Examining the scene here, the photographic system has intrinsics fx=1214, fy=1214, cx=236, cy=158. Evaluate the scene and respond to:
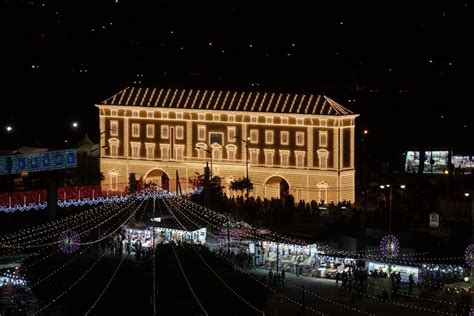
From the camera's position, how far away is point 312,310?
Answer: 2978 cm

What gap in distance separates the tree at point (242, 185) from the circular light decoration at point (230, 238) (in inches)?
373

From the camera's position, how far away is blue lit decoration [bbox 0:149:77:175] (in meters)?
37.2

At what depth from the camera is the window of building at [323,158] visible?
1887 inches

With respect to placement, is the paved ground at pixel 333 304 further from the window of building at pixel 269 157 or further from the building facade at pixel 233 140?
the window of building at pixel 269 157

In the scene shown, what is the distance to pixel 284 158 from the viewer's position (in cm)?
4912

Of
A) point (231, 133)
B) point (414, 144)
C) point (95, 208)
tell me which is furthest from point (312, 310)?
point (414, 144)

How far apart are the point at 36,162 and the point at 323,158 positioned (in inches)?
552

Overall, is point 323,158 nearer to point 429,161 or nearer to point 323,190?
point 323,190

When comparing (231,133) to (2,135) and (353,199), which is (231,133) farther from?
(2,135)

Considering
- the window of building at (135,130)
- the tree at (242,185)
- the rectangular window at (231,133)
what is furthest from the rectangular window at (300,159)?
the window of building at (135,130)

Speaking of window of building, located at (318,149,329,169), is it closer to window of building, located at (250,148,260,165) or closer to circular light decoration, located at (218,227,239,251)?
→ window of building, located at (250,148,260,165)

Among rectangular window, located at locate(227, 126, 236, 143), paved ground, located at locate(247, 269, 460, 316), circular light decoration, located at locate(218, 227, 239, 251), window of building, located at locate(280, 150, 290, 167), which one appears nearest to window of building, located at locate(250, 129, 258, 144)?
rectangular window, located at locate(227, 126, 236, 143)

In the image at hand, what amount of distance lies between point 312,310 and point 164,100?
23837 mm

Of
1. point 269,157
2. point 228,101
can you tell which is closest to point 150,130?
point 228,101
